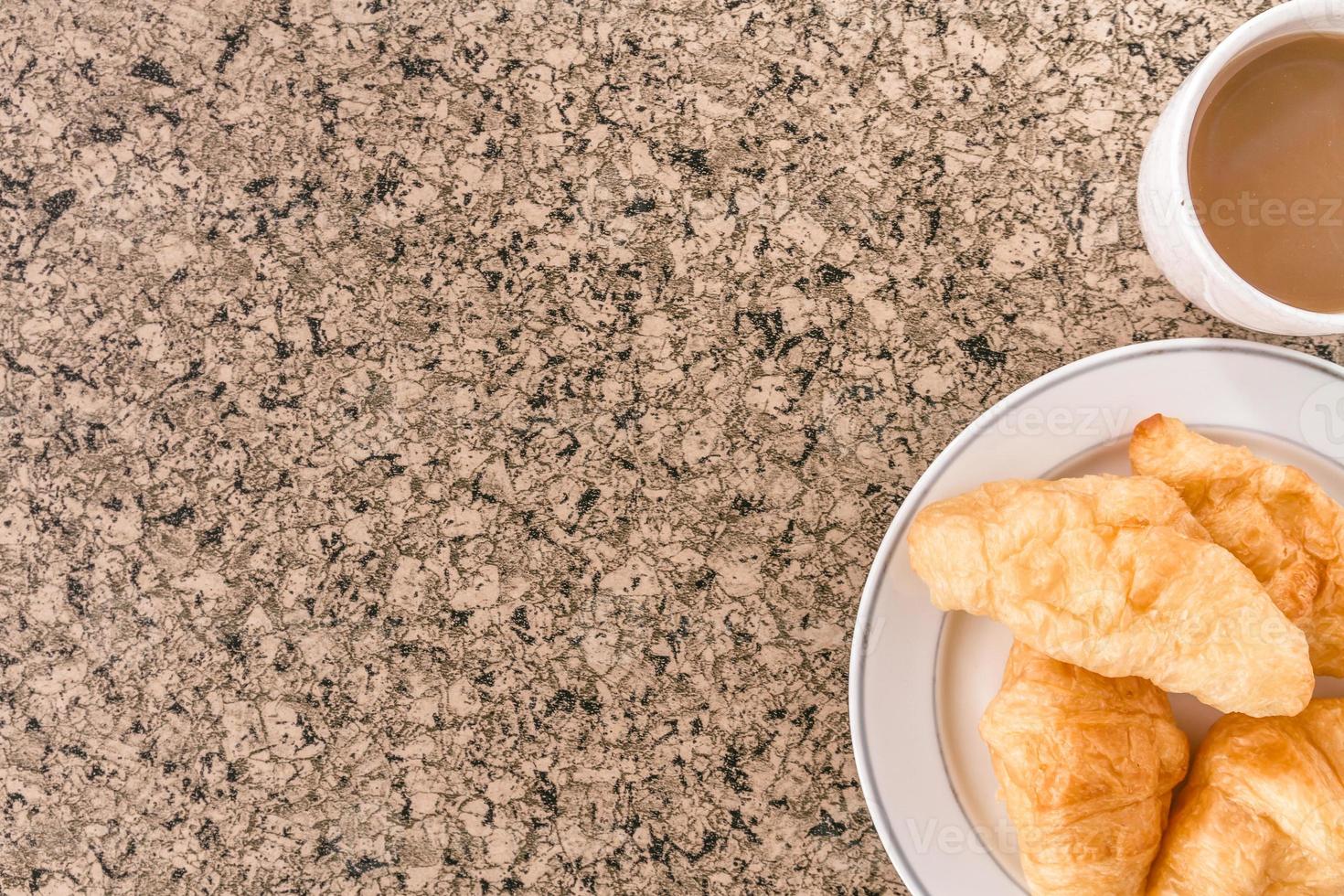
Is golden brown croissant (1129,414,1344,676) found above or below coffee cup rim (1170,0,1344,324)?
below

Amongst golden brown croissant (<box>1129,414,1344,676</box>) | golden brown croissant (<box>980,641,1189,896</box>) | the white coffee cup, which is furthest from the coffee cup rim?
golden brown croissant (<box>980,641,1189,896</box>)

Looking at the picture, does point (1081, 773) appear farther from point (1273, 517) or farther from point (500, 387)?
point (500, 387)

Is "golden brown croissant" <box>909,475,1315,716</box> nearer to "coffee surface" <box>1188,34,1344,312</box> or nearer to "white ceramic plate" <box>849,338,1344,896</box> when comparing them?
"white ceramic plate" <box>849,338,1344,896</box>

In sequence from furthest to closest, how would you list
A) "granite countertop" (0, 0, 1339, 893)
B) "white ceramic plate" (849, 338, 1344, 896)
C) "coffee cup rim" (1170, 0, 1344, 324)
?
"granite countertop" (0, 0, 1339, 893), "white ceramic plate" (849, 338, 1344, 896), "coffee cup rim" (1170, 0, 1344, 324)

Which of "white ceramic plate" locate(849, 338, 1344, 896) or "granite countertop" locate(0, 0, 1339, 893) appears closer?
"white ceramic plate" locate(849, 338, 1344, 896)

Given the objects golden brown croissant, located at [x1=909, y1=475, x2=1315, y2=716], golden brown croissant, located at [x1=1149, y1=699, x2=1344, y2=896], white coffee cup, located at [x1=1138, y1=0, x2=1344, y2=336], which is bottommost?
golden brown croissant, located at [x1=1149, y1=699, x2=1344, y2=896]

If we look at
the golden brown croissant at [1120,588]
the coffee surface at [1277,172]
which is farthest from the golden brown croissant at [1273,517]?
the coffee surface at [1277,172]

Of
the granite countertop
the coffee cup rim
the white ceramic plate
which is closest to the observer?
the coffee cup rim
